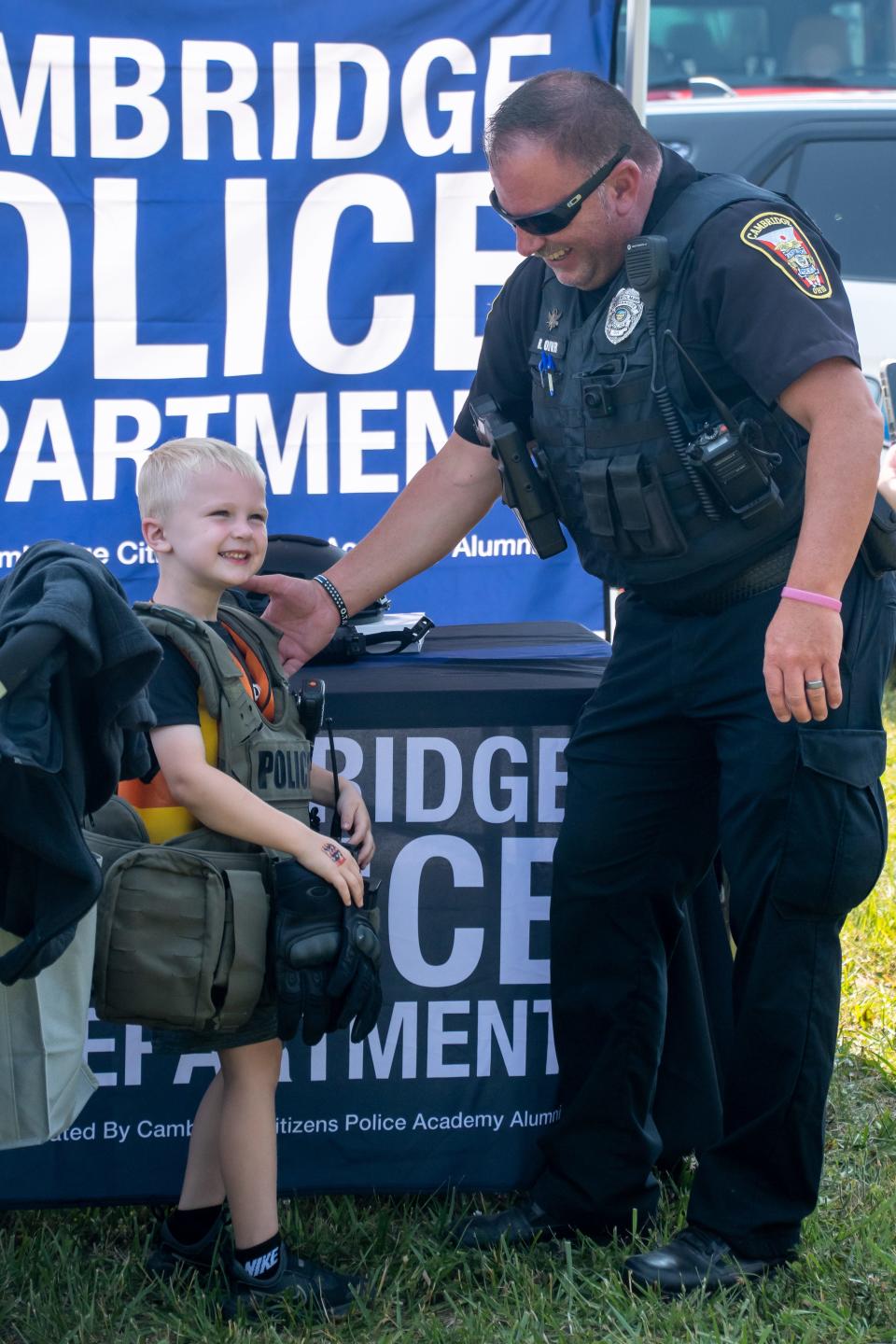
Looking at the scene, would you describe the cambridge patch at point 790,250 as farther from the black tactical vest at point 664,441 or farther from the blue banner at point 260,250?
the blue banner at point 260,250

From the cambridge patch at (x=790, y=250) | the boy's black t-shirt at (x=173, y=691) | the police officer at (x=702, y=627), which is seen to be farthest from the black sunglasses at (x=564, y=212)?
the boy's black t-shirt at (x=173, y=691)

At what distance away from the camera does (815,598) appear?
2197 mm

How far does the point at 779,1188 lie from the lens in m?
2.46

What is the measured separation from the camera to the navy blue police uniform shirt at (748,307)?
2.22 metres

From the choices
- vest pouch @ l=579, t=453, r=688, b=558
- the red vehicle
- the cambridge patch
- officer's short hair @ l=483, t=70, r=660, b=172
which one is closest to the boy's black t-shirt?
vest pouch @ l=579, t=453, r=688, b=558

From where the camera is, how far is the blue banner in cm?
339

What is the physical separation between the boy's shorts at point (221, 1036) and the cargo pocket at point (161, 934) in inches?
4.9

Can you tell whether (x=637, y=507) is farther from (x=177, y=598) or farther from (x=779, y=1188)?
(x=779, y=1188)

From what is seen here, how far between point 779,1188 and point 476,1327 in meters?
0.50

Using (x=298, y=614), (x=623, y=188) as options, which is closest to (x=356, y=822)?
(x=298, y=614)

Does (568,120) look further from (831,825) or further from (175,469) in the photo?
(831,825)

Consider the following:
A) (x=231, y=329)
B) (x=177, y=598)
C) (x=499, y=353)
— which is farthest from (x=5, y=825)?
(x=231, y=329)

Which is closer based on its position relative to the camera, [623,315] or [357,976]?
[357,976]

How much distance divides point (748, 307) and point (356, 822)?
0.95 metres
